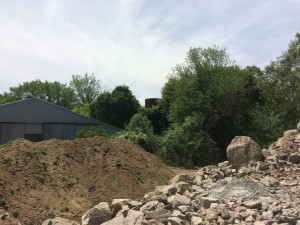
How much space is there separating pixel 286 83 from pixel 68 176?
654 inches

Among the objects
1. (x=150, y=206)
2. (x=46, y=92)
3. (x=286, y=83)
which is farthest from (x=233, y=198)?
(x=46, y=92)

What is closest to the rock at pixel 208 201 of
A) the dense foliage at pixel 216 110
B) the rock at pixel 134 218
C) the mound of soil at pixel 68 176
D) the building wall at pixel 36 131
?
the rock at pixel 134 218

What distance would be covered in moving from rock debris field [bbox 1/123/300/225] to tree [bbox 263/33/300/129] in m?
13.8

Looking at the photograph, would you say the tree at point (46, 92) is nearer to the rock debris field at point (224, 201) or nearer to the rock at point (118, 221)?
the rock debris field at point (224, 201)

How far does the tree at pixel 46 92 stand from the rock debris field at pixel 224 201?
173 ft

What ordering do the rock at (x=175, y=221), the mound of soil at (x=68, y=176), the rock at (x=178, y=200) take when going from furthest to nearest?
the mound of soil at (x=68, y=176) < the rock at (x=178, y=200) < the rock at (x=175, y=221)

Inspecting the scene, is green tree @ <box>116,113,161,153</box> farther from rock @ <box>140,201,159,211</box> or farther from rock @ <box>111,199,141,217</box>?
rock @ <box>140,201,159,211</box>

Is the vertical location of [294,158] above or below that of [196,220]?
above

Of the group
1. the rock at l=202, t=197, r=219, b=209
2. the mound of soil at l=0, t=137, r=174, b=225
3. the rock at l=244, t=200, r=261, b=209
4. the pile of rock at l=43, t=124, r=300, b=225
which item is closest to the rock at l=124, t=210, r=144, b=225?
the pile of rock at l=43, t=124, r=300, b=225

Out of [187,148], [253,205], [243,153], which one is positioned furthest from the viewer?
[187,148]

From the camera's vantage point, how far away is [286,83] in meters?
24.0

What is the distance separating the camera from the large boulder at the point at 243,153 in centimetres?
1119

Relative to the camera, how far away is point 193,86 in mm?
23625

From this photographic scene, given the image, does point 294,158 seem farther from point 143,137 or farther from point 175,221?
point 143,137
